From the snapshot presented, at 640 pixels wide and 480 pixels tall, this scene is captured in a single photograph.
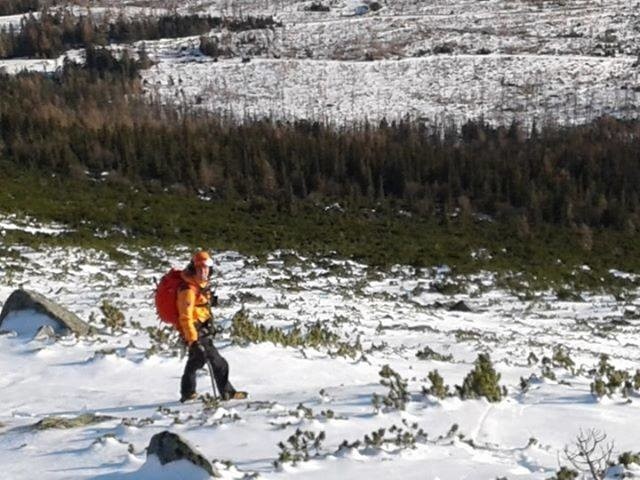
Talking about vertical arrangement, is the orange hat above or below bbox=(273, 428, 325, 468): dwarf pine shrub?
above

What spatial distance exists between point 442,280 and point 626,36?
62934 mm

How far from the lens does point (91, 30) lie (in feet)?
301

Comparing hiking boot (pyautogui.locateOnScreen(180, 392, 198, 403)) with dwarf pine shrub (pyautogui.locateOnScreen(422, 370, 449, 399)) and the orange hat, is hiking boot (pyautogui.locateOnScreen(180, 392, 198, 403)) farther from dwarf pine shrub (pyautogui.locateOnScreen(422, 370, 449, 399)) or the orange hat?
dwarf pine shrub (pyautogui.locateOnScreen(422, 370, 449, 399))

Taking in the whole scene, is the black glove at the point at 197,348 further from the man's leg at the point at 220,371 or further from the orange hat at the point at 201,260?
the orange hat at the point at 201,260

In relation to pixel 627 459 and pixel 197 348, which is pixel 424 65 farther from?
pixel 627 459

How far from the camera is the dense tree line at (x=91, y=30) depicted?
8788 centimetres

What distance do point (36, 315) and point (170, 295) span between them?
3.50 m

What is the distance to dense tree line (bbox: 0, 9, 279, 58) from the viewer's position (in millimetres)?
87875

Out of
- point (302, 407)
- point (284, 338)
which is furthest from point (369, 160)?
point (302, 407)

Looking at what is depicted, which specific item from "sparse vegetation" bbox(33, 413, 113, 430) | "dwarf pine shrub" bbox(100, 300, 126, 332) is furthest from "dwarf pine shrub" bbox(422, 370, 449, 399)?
"dwarf pine shrub" bbox(100, 300, 126, 332)

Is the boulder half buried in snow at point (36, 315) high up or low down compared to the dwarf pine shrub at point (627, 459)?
down

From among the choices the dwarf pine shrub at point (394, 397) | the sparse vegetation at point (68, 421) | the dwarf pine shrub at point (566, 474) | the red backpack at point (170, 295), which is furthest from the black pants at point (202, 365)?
the dwarf pine shrub at point (566, 474)

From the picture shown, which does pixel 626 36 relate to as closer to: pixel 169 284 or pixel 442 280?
pixel 442 280

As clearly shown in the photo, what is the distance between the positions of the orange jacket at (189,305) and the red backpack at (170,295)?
48 millimetres
